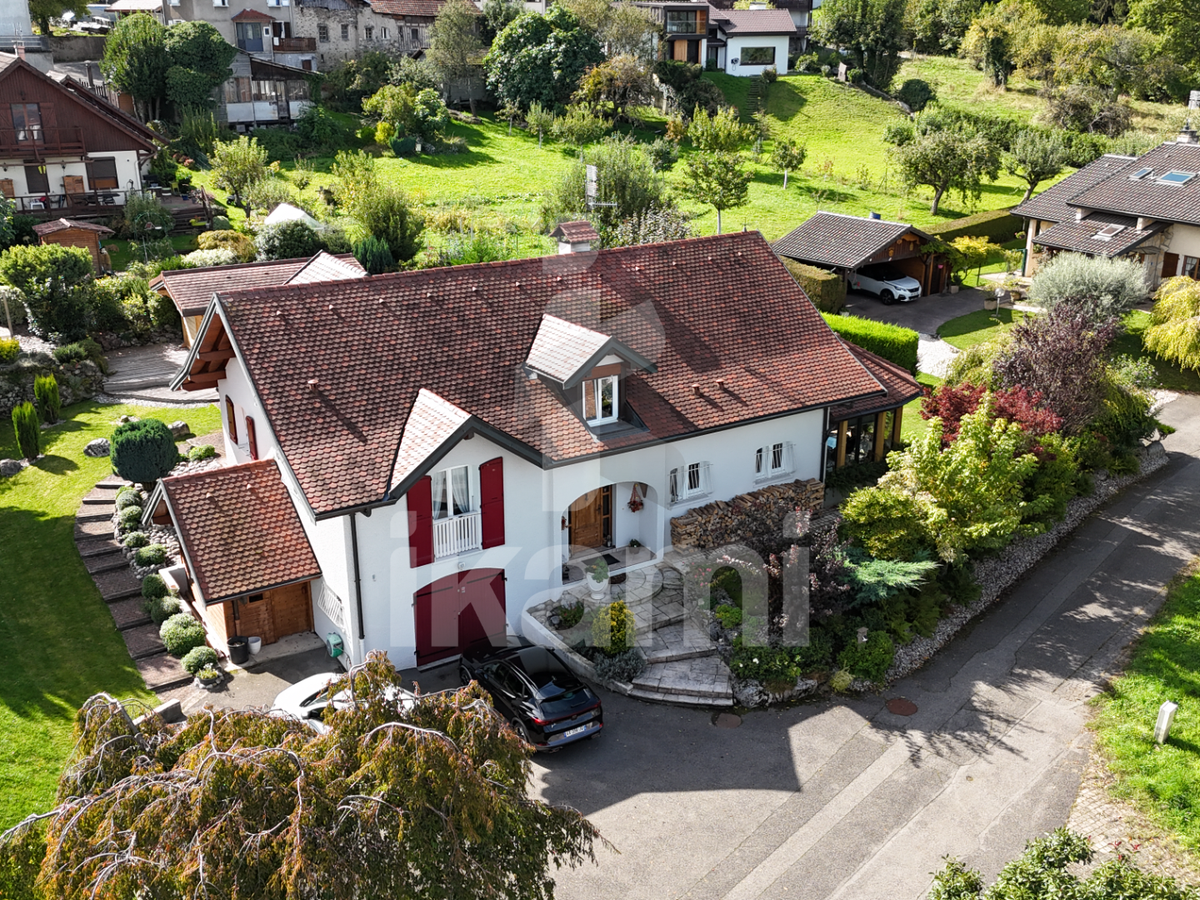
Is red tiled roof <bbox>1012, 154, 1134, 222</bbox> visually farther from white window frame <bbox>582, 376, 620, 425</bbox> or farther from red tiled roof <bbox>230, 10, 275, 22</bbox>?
red tiled roof <bbox>230, 10, 275, 22</bbox>

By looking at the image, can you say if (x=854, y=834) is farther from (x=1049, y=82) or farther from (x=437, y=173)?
(x=1049, y=82)

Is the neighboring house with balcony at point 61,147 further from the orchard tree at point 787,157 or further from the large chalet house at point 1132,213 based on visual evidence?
the large chalet house at point 1132,213

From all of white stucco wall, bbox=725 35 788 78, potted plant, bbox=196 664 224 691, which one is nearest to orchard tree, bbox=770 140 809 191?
white stucco wall, bbox=725 35 788 78

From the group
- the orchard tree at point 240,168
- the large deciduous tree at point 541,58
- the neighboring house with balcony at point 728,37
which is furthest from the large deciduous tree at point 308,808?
the neighboring house with balcony at point 728,37

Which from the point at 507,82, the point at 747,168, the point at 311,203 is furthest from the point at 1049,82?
the point at 311,203

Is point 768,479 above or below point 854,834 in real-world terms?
above
